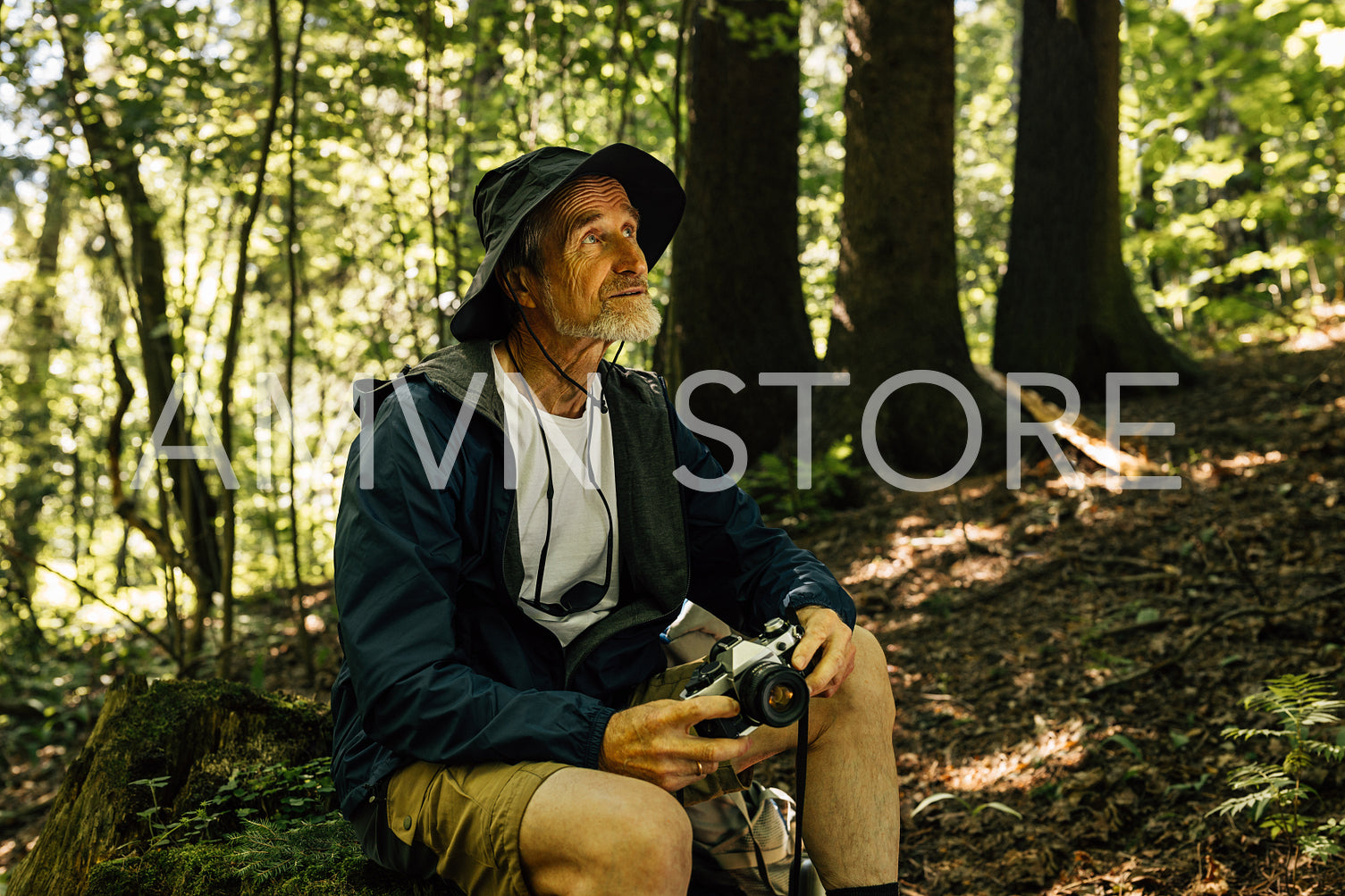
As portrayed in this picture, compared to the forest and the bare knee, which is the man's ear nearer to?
the bare knee

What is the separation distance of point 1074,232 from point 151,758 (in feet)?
22.9

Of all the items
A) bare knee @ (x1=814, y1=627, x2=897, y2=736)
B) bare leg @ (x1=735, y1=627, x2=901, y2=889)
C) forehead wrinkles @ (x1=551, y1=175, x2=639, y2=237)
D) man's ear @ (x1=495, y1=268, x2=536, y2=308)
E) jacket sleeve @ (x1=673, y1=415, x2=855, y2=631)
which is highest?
forehead wrinkles @ (x1=551, y1=175, x2=639, y2=237)

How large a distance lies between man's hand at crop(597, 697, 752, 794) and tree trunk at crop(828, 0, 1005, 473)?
4730 mm

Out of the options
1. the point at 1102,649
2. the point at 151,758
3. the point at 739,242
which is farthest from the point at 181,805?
the point at 739,242

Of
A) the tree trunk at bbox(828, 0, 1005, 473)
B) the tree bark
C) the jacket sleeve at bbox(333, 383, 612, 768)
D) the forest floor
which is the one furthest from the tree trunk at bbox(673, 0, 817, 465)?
the jacket sleeve at bbox(333, 383, 612, 768)

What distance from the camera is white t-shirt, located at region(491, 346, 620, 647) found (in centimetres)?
222

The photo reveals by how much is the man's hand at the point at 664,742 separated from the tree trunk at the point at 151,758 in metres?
1.55

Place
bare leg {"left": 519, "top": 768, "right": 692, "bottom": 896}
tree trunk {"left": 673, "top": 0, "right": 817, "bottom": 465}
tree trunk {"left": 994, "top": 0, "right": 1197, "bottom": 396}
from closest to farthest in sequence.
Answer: bare leg {"left": 519, "top": 768, "right": 692, "bottom": 896} → tree trunk {"left": 673, "top": 0, "right": 817, "bottom": 465} → tree trunk {"left": 994, "top": 0, "right": 1197, "bottom": 396}

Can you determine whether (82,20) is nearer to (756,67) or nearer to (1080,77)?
(756,67)

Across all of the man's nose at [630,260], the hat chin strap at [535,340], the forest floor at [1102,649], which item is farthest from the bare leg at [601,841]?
the forest floor at [1102,649]

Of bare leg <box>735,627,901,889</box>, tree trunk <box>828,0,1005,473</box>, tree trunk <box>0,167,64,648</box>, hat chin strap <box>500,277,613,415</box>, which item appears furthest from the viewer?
tree trunk <box>0,167,64,648</box>

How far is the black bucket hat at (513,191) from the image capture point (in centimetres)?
228

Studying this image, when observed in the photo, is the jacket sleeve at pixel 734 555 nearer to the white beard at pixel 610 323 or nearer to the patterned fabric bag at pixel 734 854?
the white beard at pixel 610 323

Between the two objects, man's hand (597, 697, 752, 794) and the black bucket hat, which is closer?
man's hand (597, 697, 752, 794)
